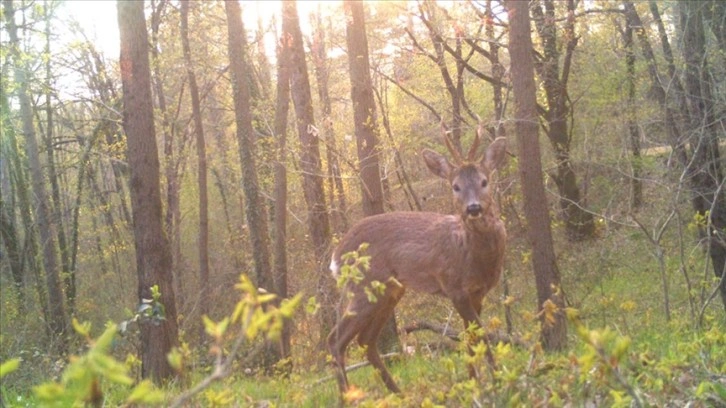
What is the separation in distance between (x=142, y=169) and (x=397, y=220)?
3.63m

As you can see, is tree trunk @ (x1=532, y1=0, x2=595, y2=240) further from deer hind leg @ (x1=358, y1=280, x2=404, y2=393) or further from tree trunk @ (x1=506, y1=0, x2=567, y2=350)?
deer hind leg @ (x1=358, y1=280, x2=404, y2=393)

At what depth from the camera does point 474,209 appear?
6.07m

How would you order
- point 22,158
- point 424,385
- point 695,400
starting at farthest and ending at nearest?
point 22,158 < point 424,385 < point 695,400

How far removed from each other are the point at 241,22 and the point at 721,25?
8763mm

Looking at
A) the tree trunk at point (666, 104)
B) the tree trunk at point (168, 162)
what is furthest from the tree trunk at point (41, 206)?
the tree trunk at point (666, 104)

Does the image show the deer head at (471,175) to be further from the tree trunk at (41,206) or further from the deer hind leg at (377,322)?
the tree trunk at (41,206)

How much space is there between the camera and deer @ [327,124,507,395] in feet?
20.8

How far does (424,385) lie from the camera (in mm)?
4609

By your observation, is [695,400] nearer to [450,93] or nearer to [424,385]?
[424,385]

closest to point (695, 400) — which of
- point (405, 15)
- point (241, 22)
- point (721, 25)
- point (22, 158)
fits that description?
point (721, 25)

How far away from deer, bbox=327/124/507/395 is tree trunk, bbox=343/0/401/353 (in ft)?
9.66

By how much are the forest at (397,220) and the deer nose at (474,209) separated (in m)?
0.05

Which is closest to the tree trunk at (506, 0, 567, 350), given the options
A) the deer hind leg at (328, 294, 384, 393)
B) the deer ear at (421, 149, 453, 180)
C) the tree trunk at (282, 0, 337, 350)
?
the deer ear at (421, 149, 453, 180)

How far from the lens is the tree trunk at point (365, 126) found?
1017 centimetres
